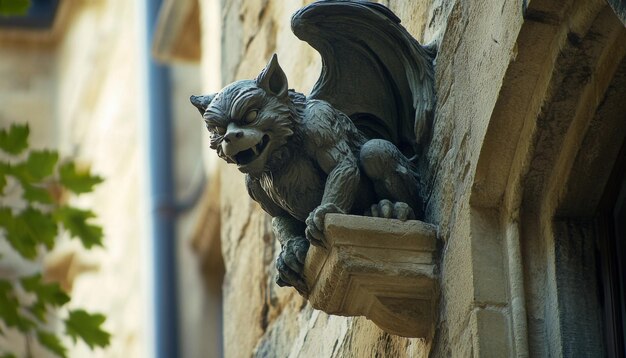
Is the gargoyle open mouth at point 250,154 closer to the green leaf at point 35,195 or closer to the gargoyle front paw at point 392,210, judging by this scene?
the gargoyle front paw at point 392,210

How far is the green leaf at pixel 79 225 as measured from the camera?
5.24 m

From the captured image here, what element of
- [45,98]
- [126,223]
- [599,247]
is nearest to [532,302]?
[599,247]

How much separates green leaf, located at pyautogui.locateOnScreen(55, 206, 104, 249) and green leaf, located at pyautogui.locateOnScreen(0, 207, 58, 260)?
141 mm

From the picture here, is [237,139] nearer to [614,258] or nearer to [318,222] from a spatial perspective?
[318,222]

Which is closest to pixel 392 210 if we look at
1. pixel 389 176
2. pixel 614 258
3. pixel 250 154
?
pixel 389 176

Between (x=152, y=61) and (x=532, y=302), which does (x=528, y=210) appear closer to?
(x=532, y=302)

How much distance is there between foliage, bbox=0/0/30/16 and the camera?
16.1 ft

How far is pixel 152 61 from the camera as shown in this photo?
12.9 metres

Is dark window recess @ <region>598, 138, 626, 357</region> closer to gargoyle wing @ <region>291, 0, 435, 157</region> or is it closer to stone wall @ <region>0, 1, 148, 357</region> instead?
gargoyle wing @ <region>291, 0, 435, 157</region>

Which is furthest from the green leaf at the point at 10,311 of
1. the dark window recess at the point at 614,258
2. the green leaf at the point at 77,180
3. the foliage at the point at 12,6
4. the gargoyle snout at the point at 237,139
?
the dark window recess at the point at 614,258

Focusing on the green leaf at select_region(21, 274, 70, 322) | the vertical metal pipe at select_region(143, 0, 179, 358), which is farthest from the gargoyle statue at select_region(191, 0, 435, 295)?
the vertical metal pipe at select_region(143, 0, 179, 358)

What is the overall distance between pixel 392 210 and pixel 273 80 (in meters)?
0.40

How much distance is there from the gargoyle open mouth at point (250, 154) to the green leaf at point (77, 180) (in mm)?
1147

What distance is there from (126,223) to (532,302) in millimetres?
9541
